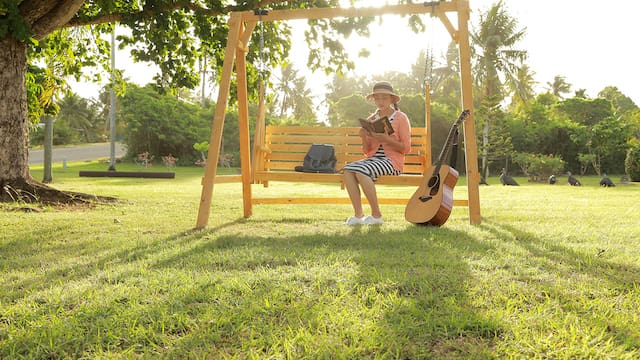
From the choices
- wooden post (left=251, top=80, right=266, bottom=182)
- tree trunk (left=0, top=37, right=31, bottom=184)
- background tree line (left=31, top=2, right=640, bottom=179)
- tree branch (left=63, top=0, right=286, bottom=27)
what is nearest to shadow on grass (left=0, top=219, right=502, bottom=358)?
wooden post (left=251, top=80, right=266, bottom=182)

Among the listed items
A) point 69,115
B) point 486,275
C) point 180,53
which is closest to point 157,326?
point 486,275

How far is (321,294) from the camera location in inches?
90.5

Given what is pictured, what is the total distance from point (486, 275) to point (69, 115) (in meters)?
69.3

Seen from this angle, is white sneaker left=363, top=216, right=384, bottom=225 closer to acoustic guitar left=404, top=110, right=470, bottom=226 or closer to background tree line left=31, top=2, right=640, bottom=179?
acoustic guitar left=404, top=110, right=470, bottom=226

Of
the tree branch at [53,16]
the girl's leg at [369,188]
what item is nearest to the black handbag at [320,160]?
the girl's leg at [369,188]

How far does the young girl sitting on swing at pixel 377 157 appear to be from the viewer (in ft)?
16.0

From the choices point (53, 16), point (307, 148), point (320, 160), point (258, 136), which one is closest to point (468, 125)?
point (320, 160)

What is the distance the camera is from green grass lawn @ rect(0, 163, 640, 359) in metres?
1.72

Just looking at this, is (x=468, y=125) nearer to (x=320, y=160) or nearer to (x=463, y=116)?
(x=463, y=116)

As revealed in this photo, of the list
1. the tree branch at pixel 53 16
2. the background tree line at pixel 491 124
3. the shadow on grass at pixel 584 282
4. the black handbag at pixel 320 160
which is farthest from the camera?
the background tree line at pixel 491 124

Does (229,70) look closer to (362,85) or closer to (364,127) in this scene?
(364,127)

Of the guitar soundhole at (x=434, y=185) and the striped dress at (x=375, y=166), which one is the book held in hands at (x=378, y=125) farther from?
the guitar soundhole at (x=434, y=185)

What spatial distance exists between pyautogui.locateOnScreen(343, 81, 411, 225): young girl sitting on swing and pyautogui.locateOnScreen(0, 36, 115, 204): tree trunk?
3.98 metres

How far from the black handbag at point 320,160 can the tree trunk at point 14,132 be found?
10.8 feet
